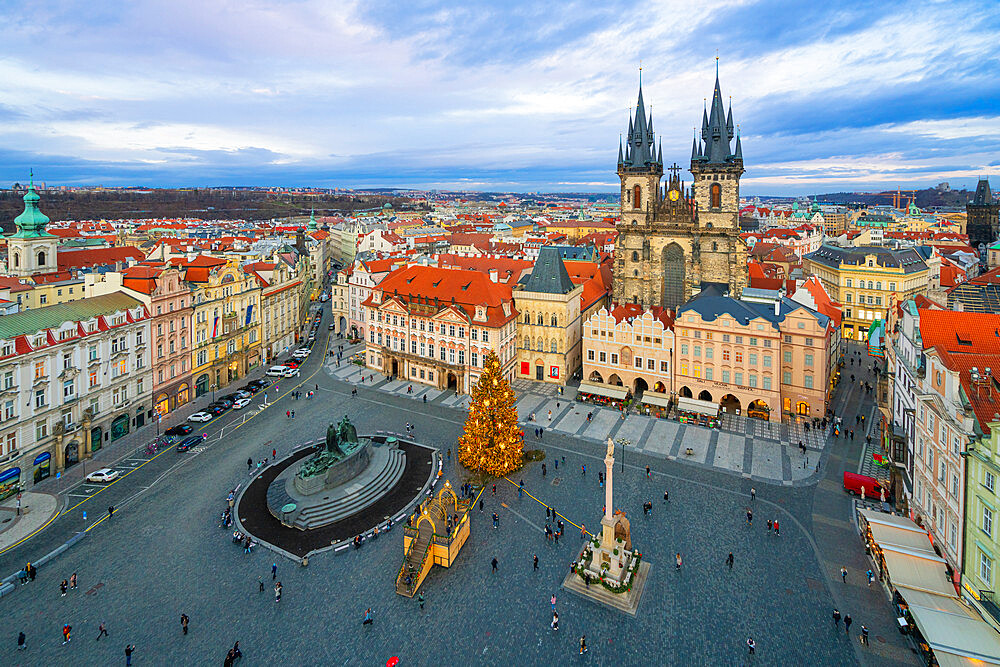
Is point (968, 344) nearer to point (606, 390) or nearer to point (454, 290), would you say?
point (606, 390)

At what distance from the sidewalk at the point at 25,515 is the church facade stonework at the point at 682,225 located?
66029mm

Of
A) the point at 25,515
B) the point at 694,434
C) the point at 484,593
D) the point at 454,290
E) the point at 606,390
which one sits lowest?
the point at 484,593

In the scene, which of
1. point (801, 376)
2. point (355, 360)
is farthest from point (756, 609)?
point (355, 360)

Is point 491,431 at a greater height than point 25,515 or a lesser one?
greater

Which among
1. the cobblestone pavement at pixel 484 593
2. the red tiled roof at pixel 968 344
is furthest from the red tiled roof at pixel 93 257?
the red tiled roof at pixel 968 344

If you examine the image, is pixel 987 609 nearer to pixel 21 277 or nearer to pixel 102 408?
pixel 102 408

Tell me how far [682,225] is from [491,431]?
46.3 m

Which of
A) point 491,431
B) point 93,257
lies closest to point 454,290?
point 491,431

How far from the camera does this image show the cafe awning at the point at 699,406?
56.2 metres

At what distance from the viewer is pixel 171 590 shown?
3130 cm

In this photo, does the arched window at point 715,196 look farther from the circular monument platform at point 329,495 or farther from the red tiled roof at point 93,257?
the red tiled roof at point 93,257

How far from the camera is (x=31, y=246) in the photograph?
229ft

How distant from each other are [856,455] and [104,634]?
53.2 metres

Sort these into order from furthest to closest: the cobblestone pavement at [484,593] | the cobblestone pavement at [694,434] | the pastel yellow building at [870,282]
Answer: the pastel yellow building at [870,282]
the cobblestone pavement at [694,434]
the cobblestone pavement at [484,593]
